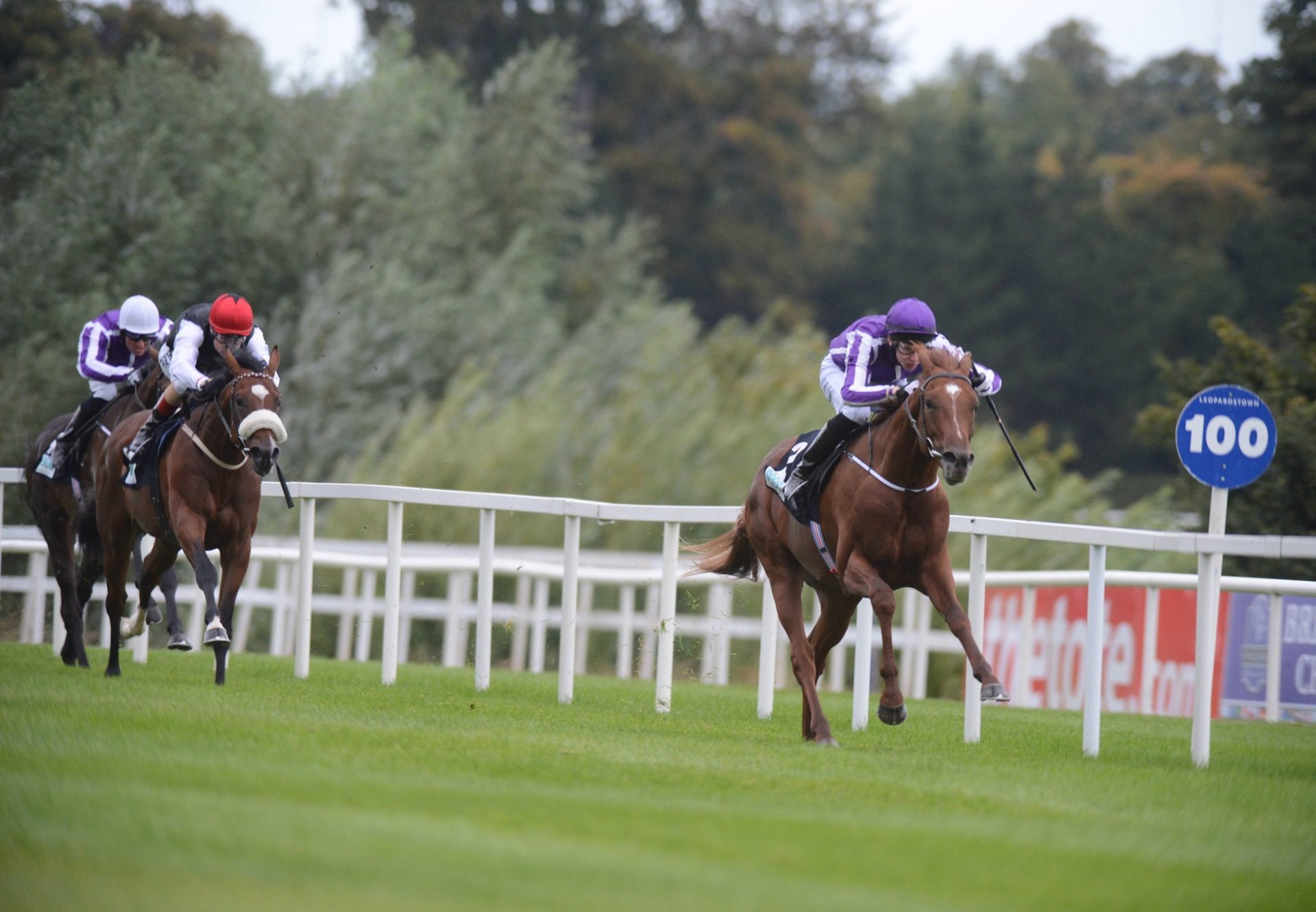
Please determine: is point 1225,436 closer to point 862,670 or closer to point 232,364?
point 862,670

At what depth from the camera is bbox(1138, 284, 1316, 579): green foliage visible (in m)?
15.0

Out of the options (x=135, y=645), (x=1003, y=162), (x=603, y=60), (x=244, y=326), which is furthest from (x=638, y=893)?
(x=1003, y=162)

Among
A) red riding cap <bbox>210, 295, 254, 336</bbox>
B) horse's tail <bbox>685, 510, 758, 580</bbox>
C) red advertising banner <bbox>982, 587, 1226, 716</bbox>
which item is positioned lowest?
red advertising banner <bbox>982, 587, 1226, 716</bbox>

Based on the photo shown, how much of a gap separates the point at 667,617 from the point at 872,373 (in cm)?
197

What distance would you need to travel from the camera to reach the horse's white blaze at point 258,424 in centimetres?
868

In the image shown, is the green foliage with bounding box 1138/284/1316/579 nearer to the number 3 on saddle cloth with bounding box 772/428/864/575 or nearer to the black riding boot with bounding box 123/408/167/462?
the number 3 on saddle cloth with bounding box 772/428/864/575

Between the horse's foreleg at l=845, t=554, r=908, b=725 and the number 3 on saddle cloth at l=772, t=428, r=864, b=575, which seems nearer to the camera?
the horse's foreleg at l=845, t=554, r=908, b=725

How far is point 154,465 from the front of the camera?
30.6 ft

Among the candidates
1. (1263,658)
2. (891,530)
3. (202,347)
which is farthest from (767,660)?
(1263,658)

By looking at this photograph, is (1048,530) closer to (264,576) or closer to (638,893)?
(638,893)

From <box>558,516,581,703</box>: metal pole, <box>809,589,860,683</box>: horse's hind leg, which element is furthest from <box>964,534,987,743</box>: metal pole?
<box>558,516,581,703</box>: metal pole

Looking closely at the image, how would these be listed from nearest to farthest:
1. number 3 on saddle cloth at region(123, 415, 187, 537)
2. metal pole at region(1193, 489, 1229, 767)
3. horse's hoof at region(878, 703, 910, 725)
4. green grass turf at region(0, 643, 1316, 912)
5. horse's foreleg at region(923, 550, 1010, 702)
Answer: green grass turf at region(0, 643, 1316, 912)
horse's foreleg at region(923, 550, 1010, 702)
metal pole at region(1193, 489, 1229, 767)
horse's hoof at region(878, 703, 910, 725)
number 3 on saddle cloth at region(123, 415, 187, 537)

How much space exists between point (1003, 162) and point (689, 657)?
32.4 metres

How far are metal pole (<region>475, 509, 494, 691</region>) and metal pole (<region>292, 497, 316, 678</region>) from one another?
104 centimetres
